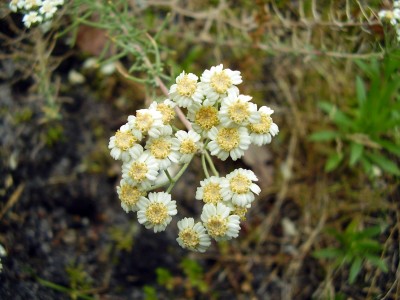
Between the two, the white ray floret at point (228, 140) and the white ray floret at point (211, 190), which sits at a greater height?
the white ray floret at point (228, 140)

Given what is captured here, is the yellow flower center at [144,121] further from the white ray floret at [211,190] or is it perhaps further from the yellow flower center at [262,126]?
the yellow flower center at [262,126]

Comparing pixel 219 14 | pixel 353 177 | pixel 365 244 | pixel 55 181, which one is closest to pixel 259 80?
pixel 219 14

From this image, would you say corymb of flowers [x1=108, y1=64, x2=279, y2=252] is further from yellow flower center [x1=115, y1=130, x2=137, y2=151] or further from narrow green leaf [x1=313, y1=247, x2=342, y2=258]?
narrow green leaf [x1=313, y1=247, x2=342, y2=258]

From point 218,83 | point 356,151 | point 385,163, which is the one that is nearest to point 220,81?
point 218,83

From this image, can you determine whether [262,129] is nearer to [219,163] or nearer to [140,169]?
[140,169]

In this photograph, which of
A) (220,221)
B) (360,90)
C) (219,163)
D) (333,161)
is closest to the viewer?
(220,221)

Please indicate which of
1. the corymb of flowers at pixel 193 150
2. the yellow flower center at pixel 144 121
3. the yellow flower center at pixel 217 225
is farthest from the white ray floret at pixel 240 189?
the yellow flower center at pixel 144 121
